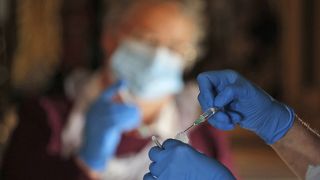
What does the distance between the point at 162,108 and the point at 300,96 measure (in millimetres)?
1287

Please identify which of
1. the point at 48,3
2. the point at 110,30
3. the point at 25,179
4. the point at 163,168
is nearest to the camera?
the point at 163,168

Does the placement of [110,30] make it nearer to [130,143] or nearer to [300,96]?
[130,143]

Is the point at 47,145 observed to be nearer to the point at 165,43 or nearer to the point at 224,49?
the point at 165,43

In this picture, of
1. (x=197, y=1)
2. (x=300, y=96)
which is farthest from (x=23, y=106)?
(x=300, y=96)

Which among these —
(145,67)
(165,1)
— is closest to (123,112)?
(145,67)

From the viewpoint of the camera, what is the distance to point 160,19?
1.56m

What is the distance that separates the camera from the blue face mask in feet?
5.21

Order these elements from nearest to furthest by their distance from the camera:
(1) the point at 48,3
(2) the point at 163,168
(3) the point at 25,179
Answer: (2) the point at 163,168, (3) the point at 25,179, (1) the point at 48,3

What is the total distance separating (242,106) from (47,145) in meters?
0.82

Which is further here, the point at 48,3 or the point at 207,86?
the point at 48,3

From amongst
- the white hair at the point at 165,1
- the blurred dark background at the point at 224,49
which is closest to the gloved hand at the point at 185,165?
the white hair at the point at 165,1

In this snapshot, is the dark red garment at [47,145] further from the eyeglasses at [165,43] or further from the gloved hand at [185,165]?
the gloved hand at [185,165]

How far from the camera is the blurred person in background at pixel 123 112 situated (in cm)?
153

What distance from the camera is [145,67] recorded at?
1604 mm
